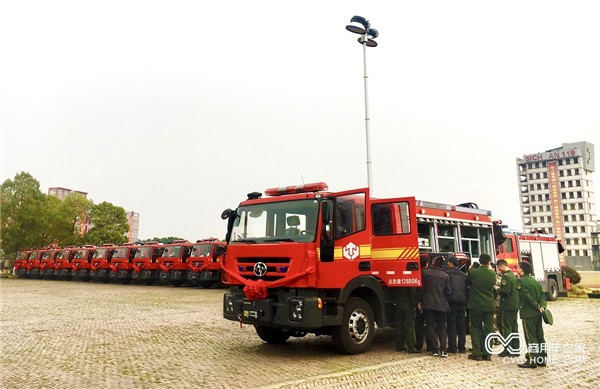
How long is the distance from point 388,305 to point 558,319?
6.93m

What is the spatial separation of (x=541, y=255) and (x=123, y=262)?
2518 cm

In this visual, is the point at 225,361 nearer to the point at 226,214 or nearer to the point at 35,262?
the point at 226,214

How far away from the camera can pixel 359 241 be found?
314 inches

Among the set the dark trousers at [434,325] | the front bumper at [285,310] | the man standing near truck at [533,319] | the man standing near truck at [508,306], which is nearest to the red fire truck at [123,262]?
the front bumper at [285,310]

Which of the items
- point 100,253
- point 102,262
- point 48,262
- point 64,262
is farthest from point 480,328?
point 48,262

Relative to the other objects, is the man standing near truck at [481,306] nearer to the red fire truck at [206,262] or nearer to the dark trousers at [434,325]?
the dark trousers at [434,325]

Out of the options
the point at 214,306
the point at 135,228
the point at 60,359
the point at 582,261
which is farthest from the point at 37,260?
the point at 135,228

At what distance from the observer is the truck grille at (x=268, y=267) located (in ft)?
25.1

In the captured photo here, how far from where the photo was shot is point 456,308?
8.24 metres

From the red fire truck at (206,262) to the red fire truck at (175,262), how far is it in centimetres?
82

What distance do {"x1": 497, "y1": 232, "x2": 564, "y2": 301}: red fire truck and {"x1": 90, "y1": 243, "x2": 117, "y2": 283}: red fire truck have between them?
26192mm

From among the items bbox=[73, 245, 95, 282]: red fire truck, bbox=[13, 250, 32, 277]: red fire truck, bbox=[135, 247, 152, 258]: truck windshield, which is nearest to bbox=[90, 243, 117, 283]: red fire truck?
bbox=[73, 245, 95, 282]: red fire truck

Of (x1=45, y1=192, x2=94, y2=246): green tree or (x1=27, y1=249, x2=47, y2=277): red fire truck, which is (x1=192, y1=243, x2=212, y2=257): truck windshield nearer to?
(x1=27, y1=249, x2=47, y2=277): red fire truck

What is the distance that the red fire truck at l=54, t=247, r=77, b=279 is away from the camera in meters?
35.7
